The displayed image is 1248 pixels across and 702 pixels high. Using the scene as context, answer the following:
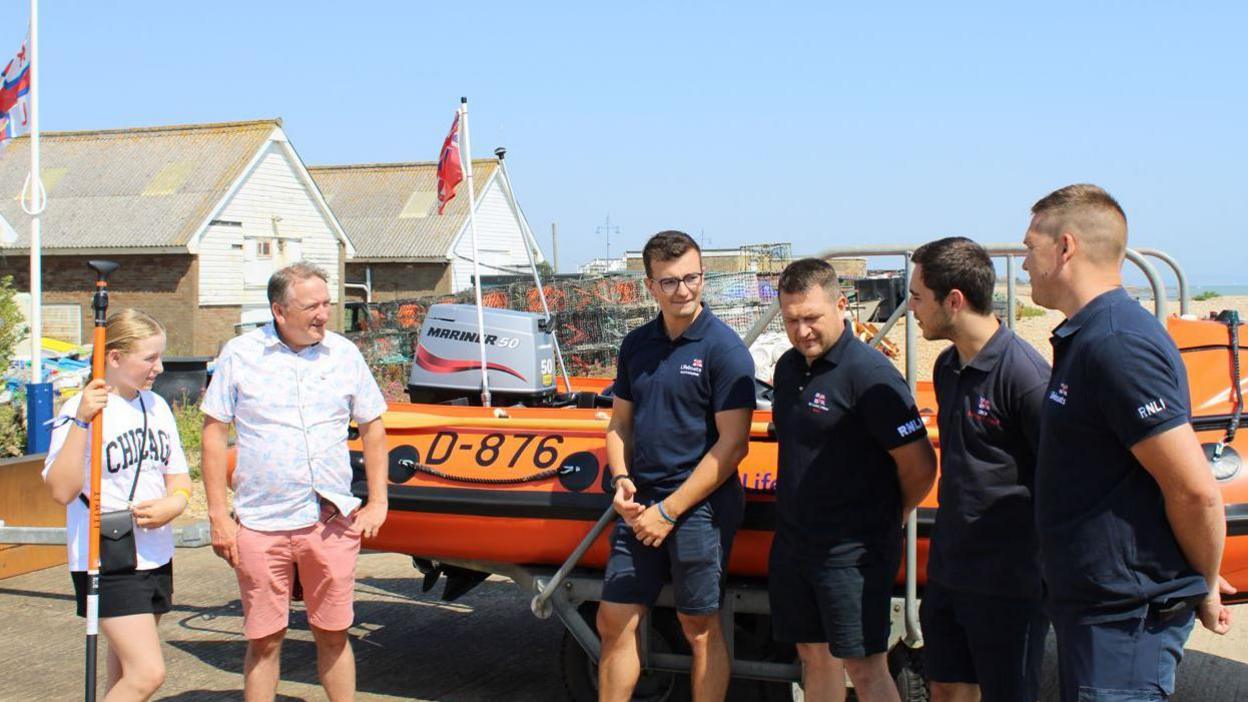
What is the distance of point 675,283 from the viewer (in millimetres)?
4117

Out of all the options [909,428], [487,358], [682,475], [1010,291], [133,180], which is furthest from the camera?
[133,180]

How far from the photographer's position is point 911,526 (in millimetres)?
4207

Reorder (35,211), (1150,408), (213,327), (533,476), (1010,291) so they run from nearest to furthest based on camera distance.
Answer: (1150,408)
(1010,291)
(533,476)
(35,211)
(213,327)

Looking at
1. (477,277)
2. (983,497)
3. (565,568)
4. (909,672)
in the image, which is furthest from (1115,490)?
(477,277)

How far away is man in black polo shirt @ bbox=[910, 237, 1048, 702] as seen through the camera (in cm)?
A: 333

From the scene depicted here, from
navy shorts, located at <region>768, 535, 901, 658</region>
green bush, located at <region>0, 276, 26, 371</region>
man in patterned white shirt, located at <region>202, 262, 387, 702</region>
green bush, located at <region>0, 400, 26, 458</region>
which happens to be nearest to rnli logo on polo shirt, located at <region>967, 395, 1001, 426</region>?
navy shorts, located at <region>768, 535, 901, 658</region>

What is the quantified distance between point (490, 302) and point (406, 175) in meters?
21.0

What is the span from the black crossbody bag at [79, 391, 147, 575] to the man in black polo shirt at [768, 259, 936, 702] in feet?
6.90

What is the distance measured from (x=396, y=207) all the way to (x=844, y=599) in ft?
114

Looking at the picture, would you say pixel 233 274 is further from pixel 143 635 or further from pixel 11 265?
pixel 143 635

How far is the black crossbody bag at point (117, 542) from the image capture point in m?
3.88

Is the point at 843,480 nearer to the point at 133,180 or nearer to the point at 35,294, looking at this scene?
the point at 35,294

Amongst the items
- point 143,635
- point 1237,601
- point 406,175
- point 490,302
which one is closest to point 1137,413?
point 1237,601

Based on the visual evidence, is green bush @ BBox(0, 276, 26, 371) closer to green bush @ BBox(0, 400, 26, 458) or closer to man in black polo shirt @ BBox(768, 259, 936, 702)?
green bush @ BBox(0, 400, 26, 458)
